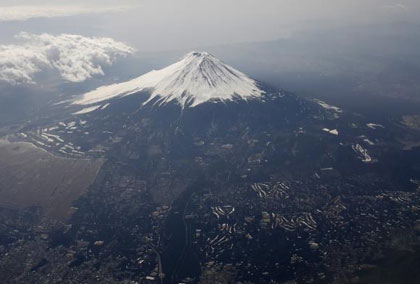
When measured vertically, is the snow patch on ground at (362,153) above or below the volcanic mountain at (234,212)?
above

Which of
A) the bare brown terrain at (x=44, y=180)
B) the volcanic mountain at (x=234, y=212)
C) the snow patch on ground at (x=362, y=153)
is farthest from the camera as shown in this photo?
the snow patch on ground at (x=362, y=153)

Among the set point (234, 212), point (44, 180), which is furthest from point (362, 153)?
point (44, 180)

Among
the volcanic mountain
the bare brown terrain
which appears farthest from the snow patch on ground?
the bare brown terrain

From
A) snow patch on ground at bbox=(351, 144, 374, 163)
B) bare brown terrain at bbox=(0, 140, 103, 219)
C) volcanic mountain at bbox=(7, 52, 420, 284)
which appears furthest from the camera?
snow patch on ground at bbox=(351, 144, 374, 163)

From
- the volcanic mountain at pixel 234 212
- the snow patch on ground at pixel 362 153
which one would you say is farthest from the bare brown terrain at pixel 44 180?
the snow patch on ground at pixel 362 153

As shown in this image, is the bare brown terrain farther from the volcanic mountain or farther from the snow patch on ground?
the snow patch on ground

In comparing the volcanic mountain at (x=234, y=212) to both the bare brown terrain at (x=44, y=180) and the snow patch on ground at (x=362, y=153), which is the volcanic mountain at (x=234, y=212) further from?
the bare brown terrain at (x=44, y=180)

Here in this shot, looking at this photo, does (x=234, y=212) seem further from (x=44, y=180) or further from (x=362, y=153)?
(x=44, y=180)

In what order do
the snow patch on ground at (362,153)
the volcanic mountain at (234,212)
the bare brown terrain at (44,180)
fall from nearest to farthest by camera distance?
the volcanic mountain at (234,212)
the bare brown terrain at (44,180)
the snow patch on ground at (362,153)
